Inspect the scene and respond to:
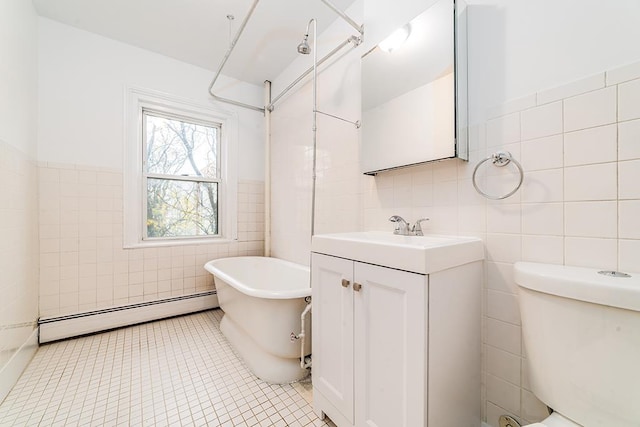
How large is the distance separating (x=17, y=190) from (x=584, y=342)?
9.26 ft

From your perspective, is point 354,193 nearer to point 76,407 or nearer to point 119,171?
point 76,407

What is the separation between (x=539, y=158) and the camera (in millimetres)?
935

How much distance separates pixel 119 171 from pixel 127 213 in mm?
381

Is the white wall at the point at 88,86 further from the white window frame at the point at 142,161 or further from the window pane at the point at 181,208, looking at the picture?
the window pane at the point at 181,208

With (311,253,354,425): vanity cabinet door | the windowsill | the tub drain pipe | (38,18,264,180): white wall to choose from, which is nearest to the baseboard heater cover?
the windowsill

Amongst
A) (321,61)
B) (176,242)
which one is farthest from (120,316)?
(321,61)

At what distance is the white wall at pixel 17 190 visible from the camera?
1.37 meters

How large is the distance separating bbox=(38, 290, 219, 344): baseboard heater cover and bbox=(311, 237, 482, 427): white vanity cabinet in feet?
6.06

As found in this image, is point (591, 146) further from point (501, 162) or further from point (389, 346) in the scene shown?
point (389, 346)

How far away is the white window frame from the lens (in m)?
2.25

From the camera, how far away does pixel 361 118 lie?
162cm

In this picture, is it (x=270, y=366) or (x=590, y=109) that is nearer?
(x=590, y=109)

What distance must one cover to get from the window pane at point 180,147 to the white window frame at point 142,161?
0.08 metres

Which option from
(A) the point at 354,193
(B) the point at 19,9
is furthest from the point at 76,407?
(B) the point at 19,9
